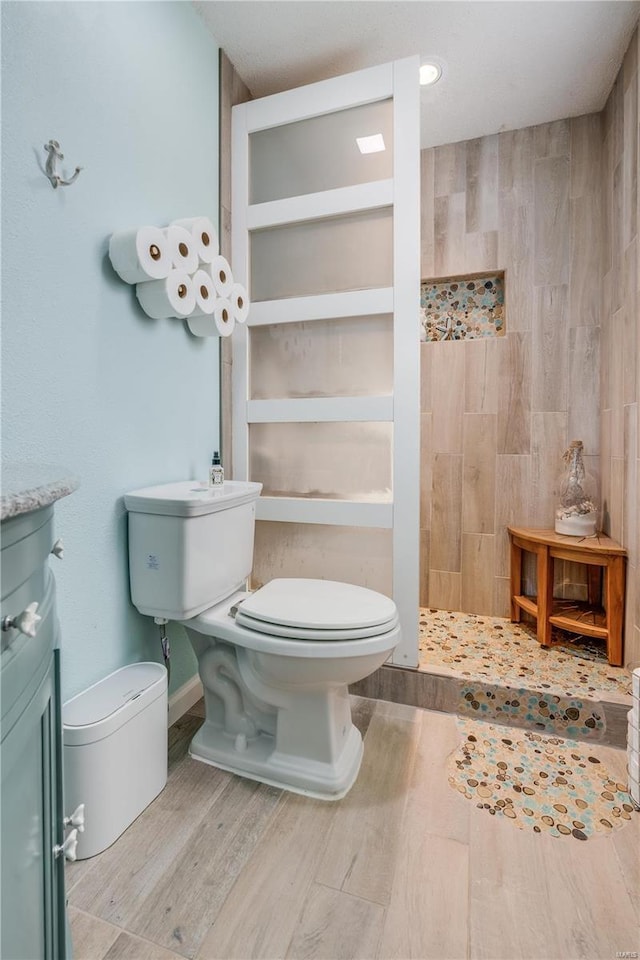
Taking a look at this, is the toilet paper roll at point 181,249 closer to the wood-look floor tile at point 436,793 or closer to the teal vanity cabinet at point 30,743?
the teal vanity cabinet at point 30,743

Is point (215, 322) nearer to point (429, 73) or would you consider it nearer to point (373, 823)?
point (429, 73)

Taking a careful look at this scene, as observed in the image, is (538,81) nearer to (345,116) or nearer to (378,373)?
(345,116)

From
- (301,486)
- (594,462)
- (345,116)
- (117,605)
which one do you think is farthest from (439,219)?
(117,605)

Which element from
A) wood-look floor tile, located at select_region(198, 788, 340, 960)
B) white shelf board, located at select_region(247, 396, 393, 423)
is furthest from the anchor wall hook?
wood-look floor tile, located at select_region(198, 788, 340, 960)

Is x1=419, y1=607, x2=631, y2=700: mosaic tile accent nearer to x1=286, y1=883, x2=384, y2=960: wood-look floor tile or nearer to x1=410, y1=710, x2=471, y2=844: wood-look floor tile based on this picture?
x1=410, y1=710, x2=471, y2=844: wood-look floor tile

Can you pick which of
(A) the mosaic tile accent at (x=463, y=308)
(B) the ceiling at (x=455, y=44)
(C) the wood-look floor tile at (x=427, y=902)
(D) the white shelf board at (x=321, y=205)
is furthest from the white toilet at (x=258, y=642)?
(B) the ceiling at (x=455, y=44)

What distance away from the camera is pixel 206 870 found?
1.09 metres

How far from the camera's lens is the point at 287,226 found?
196 centimetres

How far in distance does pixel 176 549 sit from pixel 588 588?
6.44 ft

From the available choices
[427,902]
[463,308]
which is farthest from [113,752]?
[463,308]

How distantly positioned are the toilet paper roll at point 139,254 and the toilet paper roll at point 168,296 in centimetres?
4

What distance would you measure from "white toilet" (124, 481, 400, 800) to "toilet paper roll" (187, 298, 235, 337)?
587 mm

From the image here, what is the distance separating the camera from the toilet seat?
49.6 inches

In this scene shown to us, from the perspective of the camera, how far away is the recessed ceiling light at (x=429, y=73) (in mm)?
1926
